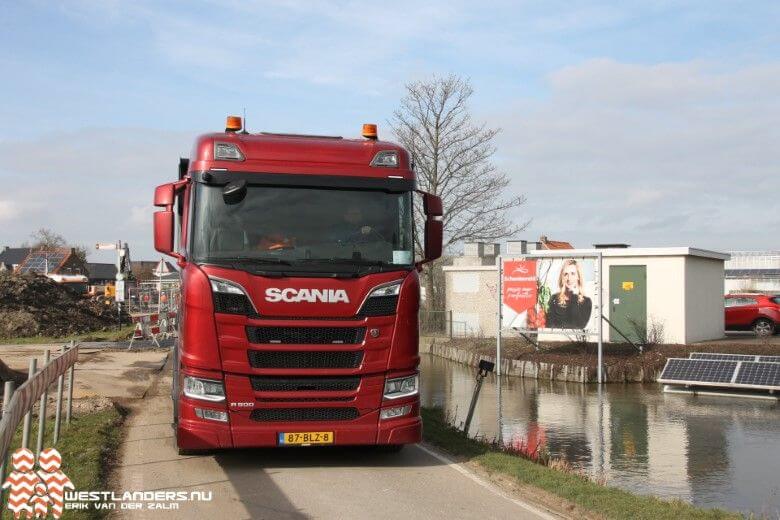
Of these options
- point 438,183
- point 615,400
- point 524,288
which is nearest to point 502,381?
point 524,288

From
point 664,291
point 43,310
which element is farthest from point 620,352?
point 43,310

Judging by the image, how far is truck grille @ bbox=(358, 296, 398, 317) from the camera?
28.8 feet

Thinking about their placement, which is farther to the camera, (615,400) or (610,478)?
(615,400)

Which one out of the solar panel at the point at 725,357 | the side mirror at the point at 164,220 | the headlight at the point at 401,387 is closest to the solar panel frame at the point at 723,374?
the solar panel at the point at 725,357

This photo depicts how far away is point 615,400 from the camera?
19016mm

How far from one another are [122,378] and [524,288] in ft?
36.4

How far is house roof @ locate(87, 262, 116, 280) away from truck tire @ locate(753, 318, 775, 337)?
306 ft

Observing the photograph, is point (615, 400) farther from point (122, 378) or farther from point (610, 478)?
point (122, 378)

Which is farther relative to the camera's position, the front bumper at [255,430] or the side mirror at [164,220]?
the side mirror at [164,220]

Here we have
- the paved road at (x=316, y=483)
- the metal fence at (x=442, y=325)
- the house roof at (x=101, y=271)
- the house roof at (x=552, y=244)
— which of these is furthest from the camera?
the house roof at (x=101, y=271)

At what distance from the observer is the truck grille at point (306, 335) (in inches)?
336

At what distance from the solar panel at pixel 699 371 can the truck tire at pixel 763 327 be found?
12.4 m

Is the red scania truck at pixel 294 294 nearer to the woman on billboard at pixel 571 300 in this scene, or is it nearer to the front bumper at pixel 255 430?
the front bumper at pixel 255 430

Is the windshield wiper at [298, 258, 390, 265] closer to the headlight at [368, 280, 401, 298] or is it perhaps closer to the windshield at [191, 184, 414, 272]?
the windshield at [191, 184, 414, 272]
